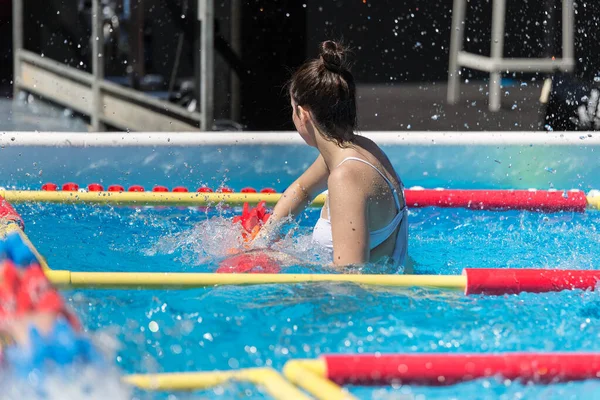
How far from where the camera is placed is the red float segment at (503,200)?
13.8 feet

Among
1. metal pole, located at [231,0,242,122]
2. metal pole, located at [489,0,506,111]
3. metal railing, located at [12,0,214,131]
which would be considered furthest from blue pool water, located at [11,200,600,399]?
metal pole, located at [489,0,506,111]

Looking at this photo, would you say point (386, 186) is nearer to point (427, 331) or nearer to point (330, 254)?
point (330, 254)

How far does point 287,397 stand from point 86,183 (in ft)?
10.6

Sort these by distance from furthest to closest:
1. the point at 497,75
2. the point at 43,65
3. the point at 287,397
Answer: the point at 43,65
the point at 497,75
the point at 287,397

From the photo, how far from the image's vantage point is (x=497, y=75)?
7285 millimetres

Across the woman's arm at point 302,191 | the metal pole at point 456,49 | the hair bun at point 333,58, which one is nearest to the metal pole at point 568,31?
the metal pole at point 456,49

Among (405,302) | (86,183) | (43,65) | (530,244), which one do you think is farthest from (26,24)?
(405,302)

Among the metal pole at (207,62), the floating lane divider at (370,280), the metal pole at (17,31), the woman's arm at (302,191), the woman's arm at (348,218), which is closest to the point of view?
the floating lane divider at (370,280)

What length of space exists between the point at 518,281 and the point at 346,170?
2.26ft

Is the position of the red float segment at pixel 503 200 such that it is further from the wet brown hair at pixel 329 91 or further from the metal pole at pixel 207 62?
the metal pole at pixel 207 62

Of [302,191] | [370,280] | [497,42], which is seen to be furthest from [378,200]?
[497,42]

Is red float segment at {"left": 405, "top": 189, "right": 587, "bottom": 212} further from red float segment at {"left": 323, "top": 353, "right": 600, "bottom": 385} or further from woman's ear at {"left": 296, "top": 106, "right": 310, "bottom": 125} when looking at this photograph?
red float segment at {"left": 323, "top": 353, "right": 600, "bottom": 385}

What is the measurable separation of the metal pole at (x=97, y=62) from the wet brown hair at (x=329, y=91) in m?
4.55

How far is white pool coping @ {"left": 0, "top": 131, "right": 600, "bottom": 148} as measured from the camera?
192 inches
